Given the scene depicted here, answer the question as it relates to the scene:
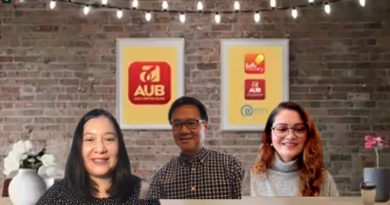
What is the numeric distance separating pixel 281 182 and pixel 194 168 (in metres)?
0.34

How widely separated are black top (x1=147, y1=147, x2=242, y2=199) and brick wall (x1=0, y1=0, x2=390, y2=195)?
227 centimetres

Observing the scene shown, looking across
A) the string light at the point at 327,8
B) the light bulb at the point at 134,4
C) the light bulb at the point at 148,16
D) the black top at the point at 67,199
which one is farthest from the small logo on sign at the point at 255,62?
the black top at the point at 67,199

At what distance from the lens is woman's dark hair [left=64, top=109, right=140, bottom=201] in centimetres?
160

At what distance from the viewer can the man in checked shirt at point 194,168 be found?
6.61 feet

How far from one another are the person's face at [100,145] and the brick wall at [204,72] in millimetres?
2807

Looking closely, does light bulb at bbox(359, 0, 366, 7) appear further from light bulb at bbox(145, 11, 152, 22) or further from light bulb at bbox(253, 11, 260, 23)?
light bulb at bbox(145, 11, 152, 22)

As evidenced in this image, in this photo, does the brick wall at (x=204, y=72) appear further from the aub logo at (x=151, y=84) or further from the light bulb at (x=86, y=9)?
the aub logo at (x=151, y=84)

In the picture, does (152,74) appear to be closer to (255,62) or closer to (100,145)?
(255,62)

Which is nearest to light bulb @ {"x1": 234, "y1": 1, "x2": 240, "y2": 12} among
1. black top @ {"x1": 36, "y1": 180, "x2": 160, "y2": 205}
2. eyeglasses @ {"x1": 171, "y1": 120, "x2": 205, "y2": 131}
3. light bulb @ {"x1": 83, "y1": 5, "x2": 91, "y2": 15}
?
light bulb @ {"x1": 83, "y1": 5, "x2": 91, "y2": 15}

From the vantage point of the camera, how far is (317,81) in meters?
4.40

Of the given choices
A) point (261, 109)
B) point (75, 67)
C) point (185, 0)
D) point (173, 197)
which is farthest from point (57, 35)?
point (173, 197)

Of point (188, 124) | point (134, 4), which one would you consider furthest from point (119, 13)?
point (188, 124)

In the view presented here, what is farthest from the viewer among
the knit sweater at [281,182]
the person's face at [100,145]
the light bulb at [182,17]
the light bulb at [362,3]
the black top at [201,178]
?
the light bulb at [182,17]

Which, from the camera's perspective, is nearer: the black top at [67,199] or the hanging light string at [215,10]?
the black top at [67,199]
